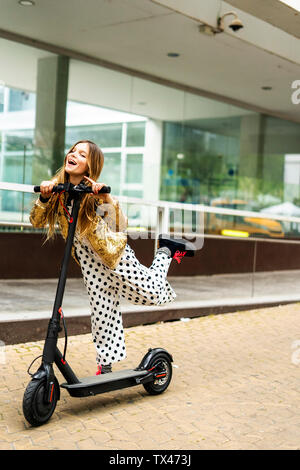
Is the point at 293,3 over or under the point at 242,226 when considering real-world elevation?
over

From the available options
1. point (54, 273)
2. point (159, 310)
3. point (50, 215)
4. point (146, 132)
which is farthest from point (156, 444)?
point (146, 132)

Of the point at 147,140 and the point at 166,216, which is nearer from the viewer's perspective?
the point at 166,216

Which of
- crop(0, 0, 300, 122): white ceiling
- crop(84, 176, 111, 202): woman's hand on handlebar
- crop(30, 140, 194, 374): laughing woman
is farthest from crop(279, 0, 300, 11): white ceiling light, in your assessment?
crop(84, 176, 111, 202): woman's hand on handlebar

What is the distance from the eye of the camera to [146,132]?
39.4 ft

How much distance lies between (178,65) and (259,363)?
7.36 m

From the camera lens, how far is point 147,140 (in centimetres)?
1204

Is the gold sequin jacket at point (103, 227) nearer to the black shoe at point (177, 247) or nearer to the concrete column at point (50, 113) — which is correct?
the black shoe at point (177, 247)

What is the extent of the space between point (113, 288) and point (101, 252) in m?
0.41

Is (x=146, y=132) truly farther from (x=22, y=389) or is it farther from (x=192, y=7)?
(x=22, y=389)

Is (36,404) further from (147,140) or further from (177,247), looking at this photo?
(147,140)

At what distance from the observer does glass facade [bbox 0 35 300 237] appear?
9.84 meters

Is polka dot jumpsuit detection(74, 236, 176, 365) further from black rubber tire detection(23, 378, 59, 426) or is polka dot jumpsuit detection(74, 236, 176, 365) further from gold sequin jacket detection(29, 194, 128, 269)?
black rubber tire detection(23, 378, 59, 426)

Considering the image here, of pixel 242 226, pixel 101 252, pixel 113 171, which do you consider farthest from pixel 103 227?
pixel 113 171

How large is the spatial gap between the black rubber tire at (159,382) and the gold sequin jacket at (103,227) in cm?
83
